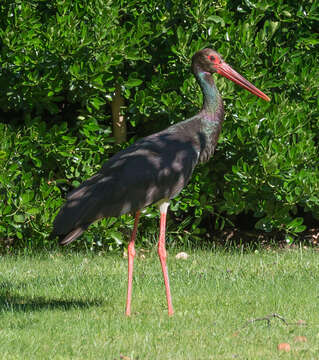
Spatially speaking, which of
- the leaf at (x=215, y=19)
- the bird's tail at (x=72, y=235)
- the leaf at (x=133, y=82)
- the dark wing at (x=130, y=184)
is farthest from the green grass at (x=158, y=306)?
the leaf at (x=215, y=19)

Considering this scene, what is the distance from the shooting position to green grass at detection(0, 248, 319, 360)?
178 inches

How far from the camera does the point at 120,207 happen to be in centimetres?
548

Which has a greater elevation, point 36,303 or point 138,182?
point 138,182

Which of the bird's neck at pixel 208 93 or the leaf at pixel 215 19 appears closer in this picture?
the bird's neck at pixel 208 93

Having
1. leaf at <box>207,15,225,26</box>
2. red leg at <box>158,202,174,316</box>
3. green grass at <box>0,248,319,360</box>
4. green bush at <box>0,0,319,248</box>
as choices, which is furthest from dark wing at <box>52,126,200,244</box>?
leaf at <box>207,15,225,26</box>

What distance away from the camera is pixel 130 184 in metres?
5.49

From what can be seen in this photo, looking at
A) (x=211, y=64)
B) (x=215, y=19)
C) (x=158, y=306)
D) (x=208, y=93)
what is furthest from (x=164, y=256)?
(x=215, y=19)

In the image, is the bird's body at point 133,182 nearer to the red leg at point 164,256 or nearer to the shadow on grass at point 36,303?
the red leg at point 164,256

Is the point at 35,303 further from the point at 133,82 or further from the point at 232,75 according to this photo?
the point at 133,82

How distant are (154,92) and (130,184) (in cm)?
236

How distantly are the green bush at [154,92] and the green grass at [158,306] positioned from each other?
0.54 metres

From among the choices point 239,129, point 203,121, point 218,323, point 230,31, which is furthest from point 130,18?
point 218,323

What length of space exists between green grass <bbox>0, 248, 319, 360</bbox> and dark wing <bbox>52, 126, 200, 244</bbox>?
67 cm

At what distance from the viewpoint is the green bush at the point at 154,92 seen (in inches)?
286
